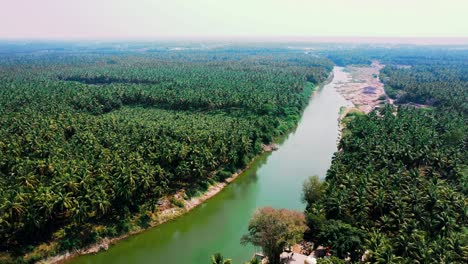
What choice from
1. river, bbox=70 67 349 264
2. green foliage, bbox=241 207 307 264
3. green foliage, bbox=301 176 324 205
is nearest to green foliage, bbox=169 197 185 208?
river, bbox=70 67 349 264

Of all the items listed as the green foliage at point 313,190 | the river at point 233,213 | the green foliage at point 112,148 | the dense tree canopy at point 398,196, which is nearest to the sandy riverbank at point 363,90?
the green foliage at point 112,148

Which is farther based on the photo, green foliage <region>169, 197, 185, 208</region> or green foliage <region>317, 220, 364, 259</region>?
green foliage <region>169, 197, 185, 208</region>

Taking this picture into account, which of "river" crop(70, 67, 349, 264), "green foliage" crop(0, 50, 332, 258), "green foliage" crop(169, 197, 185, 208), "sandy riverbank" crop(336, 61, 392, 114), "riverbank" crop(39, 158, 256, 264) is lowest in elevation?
"river" crop(70, 67, 349, 264)

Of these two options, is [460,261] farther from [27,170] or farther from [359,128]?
[27,170]

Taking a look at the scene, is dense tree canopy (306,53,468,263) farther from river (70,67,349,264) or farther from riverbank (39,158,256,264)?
riverbank (39,158,256,264)

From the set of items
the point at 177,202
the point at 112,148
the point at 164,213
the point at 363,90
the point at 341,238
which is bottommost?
the point at 164,213

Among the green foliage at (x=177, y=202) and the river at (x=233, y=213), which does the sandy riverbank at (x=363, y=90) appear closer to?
the river at (x=233, y=213)

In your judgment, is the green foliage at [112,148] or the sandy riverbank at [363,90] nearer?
the green foliage at [112,148]

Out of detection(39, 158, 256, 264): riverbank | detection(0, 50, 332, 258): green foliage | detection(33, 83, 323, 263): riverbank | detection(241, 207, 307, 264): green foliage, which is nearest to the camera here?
detection(241, 207, 307, 264): green foliage

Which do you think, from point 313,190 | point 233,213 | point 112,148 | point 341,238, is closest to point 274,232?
point 341,238

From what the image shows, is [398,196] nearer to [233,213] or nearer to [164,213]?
[233,213]
